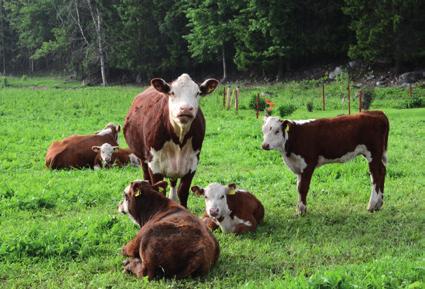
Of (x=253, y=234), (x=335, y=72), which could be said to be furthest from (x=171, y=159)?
(x=335, y=72)

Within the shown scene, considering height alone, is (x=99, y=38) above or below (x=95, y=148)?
above

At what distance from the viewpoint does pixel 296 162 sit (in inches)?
357

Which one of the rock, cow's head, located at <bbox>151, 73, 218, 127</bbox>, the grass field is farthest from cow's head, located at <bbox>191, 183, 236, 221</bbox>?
the rock

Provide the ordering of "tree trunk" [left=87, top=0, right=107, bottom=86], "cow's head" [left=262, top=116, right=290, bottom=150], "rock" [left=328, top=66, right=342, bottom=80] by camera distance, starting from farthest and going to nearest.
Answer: "tree trunk" [left=87, top=0, right=107, bottom=86] < "rock" [left=328, top=66, right=342, bottom=80] < "cow's head" [left=262, top=116, right=290, bottom=150]

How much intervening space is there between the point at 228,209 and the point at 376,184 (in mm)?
2465

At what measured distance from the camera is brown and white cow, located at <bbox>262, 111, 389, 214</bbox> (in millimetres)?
8930

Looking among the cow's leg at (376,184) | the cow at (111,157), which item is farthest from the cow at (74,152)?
the cow's leg at (376,184)

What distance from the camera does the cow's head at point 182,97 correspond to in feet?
25.5

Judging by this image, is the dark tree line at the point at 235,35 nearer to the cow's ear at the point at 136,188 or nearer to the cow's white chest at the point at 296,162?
the cow's white chest at the point at 296,162

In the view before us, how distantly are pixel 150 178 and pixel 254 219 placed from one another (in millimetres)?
1874

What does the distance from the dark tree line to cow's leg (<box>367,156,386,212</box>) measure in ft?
86.1

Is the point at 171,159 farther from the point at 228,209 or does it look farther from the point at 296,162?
the point at 296,162

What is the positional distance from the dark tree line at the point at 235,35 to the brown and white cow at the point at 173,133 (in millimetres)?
27452

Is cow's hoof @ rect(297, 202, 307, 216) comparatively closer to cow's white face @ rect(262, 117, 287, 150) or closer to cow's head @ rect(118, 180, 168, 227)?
cow's white face @ rect(262, 117, 287, 150)
